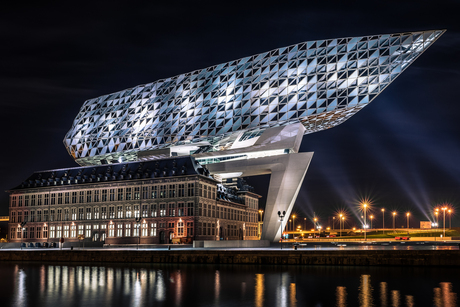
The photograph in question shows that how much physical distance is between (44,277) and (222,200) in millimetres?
55101

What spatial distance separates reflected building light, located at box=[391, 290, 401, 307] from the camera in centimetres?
1978

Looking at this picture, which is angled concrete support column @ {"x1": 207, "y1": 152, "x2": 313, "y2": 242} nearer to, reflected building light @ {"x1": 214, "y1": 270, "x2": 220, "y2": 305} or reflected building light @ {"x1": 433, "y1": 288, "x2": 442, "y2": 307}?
reflected building light @ {"x1": 214, "y1": 270, "x2": 220, "y2": 305}

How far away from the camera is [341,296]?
2189cm

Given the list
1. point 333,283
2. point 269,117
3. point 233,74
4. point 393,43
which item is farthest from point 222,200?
point 333,283

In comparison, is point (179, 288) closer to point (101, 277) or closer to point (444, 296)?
point (101, 277)

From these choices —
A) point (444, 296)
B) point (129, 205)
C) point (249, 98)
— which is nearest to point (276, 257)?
point (444, 296)

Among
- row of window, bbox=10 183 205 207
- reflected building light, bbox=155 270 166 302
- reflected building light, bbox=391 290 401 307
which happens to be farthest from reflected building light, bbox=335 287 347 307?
row of window, bbox=10 183 205 207

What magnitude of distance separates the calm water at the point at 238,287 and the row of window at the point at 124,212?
4159cm

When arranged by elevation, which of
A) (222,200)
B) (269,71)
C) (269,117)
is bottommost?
(222,200)

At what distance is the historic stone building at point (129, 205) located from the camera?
253ft

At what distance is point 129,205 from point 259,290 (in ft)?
201

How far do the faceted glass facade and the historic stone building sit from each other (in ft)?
29.8

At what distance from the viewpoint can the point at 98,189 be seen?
85.9 meters

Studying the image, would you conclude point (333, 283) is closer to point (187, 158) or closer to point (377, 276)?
point (377, 276)
